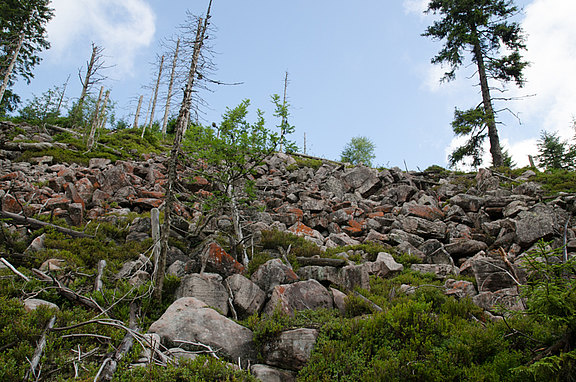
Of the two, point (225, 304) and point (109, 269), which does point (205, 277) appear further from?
point (109, 269)

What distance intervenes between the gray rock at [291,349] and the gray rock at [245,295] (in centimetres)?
127

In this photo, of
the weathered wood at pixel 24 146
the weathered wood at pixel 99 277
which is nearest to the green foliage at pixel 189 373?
the weathered wood at pixel 99 277

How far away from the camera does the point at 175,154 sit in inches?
281

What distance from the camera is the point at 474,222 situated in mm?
11484

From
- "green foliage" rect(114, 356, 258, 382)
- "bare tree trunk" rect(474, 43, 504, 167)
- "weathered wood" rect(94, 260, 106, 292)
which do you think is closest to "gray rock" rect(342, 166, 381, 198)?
"bare tree trunk" rect(474, 43, 504, 167)

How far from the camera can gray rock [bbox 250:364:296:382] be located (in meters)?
4.81

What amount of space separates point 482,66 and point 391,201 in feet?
44.8

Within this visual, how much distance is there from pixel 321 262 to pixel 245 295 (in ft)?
9.08

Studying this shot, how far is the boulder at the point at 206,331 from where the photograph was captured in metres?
5.30

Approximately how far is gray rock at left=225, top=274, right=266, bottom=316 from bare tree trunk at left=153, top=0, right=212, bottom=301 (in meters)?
1.51

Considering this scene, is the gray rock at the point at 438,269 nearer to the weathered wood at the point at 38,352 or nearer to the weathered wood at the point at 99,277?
the weathered wood at the point at 99,277

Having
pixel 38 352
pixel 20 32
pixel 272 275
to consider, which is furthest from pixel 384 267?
pixel 20 32

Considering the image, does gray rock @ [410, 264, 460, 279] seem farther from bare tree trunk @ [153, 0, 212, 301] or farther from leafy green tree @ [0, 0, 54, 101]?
leafy green tree @ [0, 0, 54, 101]

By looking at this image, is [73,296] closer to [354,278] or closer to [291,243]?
[291,243]
